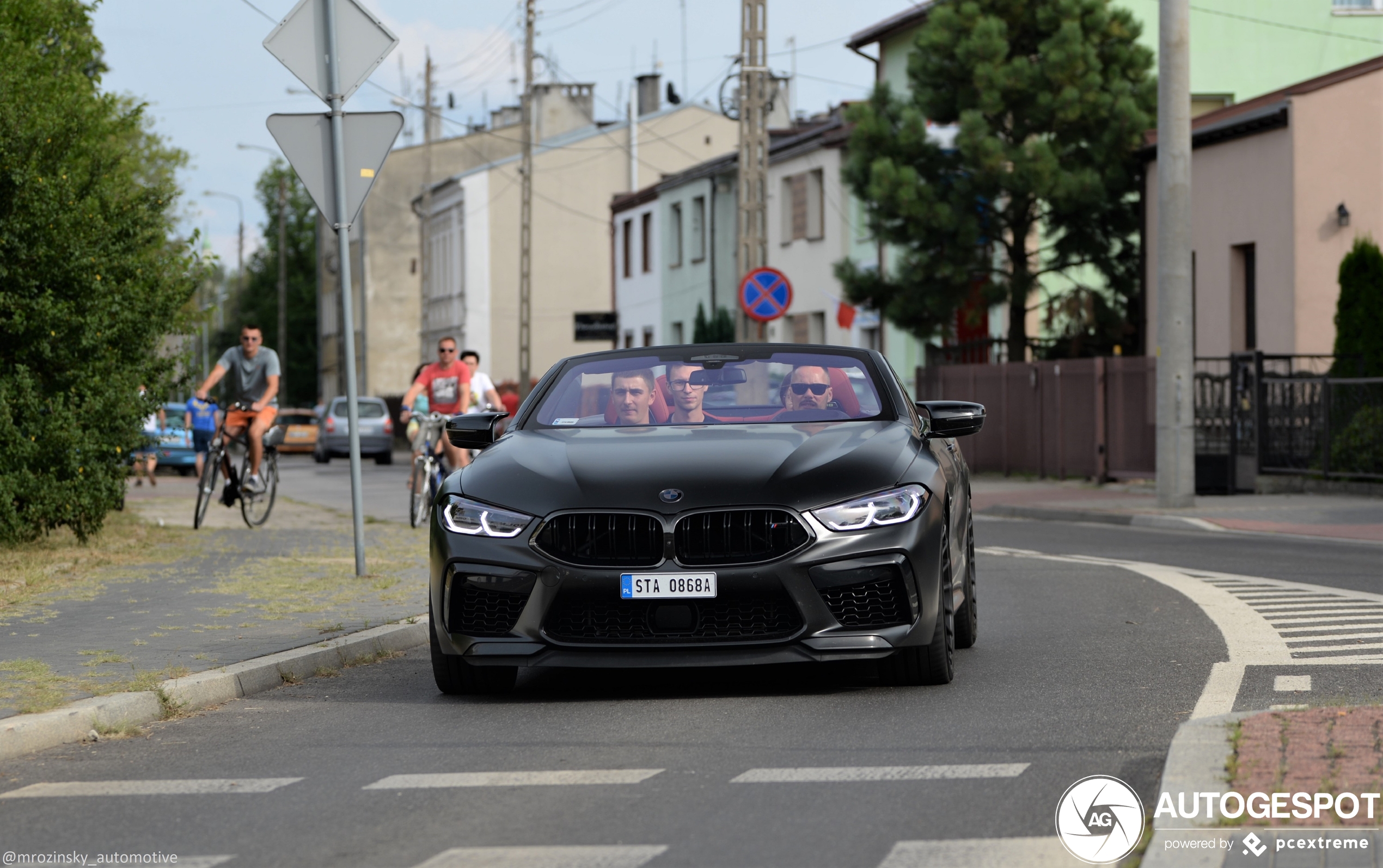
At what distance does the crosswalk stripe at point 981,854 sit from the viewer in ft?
15.0

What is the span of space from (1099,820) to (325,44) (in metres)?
8.48

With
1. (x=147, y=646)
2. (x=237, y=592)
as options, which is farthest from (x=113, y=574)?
(x=147, y=646)

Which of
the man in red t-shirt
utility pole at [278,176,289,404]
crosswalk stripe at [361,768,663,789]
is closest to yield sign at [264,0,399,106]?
the man in red t-shirt

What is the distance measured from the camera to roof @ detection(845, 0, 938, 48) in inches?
1431

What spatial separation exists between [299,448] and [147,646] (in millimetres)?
46846

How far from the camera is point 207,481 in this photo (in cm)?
1712

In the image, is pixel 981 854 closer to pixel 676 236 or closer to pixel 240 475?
pixel 240 475

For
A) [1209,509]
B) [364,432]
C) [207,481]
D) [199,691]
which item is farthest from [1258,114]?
[364,432]

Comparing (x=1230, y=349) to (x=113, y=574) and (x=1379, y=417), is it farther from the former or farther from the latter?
(x=113, y=574)

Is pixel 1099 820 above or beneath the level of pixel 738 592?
beneath

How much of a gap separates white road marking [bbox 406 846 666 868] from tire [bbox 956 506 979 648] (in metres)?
3.98

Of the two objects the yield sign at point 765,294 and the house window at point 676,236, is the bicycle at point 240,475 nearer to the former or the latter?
the yield sign at point 765,294

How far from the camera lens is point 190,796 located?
5.77 m
